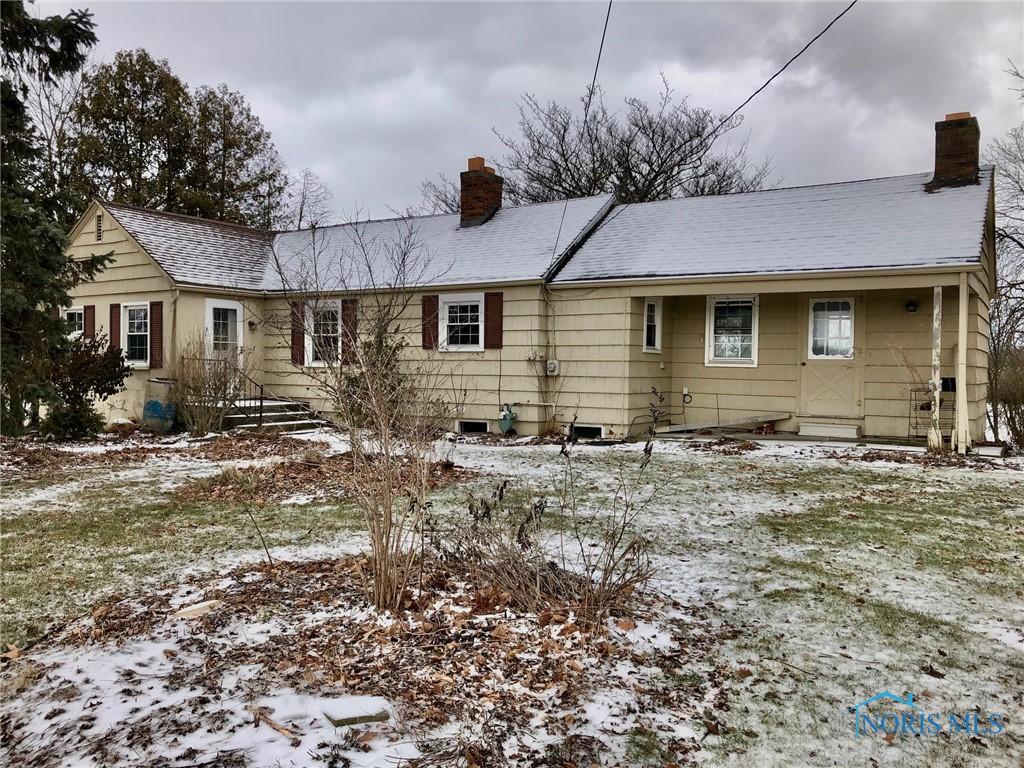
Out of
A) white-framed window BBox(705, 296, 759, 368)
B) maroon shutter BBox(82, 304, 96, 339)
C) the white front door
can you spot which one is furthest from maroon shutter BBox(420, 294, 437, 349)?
maroon shutter BBox(82, 304, 96, 339)

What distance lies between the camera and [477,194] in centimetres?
1591

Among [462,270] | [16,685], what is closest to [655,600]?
[16,685]

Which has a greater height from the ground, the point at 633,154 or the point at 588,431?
the point at 633,154

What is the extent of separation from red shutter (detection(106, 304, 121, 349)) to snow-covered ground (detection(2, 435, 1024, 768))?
8.59 m

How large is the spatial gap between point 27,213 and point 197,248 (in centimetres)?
697

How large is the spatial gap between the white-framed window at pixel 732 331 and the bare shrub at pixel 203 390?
8446mm

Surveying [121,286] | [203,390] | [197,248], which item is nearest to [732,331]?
[203,390]

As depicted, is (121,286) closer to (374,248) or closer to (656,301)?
(374,248)

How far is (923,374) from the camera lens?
37.8 feet

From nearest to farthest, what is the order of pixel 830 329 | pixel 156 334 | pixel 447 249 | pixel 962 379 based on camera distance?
pixel 962 379, pixel 830 329, pixel 156 334, pixel 447 249

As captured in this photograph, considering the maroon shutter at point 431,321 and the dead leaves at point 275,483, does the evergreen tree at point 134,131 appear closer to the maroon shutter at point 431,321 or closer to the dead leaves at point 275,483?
the maroon shutter at point 431,321

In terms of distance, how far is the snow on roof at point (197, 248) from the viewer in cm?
1493

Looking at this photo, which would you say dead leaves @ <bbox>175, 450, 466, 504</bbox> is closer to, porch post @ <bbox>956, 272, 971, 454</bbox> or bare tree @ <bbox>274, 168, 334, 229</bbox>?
porch post @ <bbox>956, 272, 971, 454</bbox>

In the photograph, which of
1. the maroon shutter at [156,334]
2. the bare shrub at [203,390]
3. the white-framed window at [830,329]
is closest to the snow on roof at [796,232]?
the white-framed window at [830,329]
